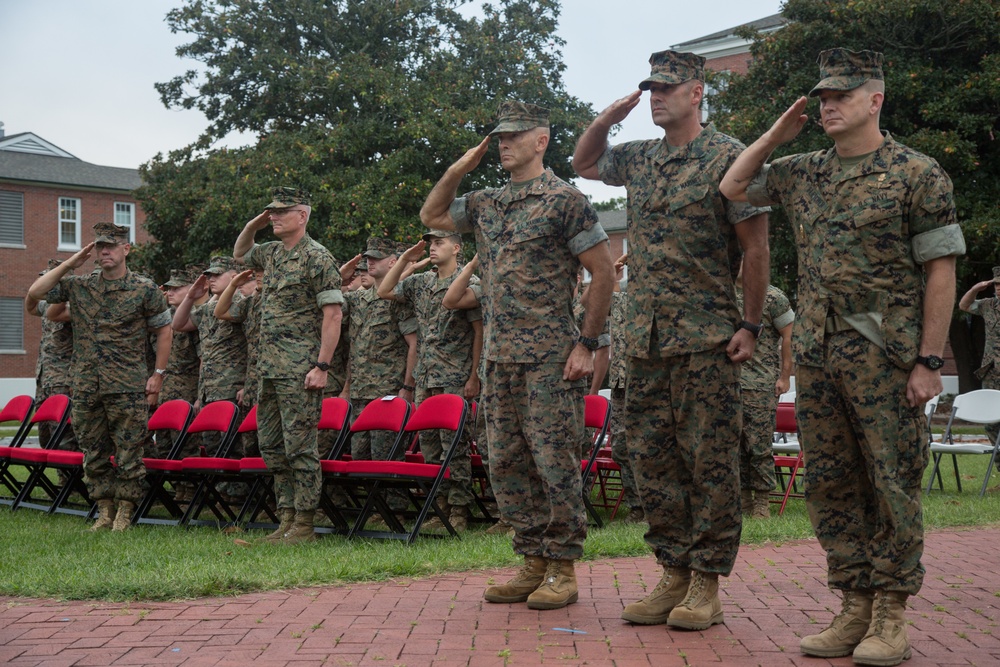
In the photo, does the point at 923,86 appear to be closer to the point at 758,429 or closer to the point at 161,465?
the point at 758,429

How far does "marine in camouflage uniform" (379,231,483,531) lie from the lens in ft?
27.5

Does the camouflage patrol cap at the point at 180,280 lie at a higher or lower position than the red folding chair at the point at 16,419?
higher

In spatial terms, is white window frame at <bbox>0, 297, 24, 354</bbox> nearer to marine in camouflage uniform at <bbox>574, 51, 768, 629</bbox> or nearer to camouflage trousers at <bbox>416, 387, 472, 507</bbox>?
camouflage trousers at <bbox>416, 387, 472, 507</bbox>

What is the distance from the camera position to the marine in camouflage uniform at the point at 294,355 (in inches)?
299

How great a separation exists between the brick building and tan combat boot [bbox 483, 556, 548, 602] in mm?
34358

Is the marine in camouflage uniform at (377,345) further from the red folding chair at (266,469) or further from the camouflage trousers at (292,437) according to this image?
the camouflage trousers at (292,437)

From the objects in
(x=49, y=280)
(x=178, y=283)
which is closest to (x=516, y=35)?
(x=178, y=283)

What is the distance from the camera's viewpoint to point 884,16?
22.3m

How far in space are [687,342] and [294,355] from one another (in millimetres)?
3717

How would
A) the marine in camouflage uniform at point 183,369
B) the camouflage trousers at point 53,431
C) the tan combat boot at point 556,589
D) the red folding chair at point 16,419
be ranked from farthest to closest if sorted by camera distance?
the marine in camouflage uniform at point 183,369
the camouflage trousers at point 53,431
the red folding chair at point 16,419
the tan combat boot at point 556,589

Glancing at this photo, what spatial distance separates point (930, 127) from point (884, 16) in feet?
8.28

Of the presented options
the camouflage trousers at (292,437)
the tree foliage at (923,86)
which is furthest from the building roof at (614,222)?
the camouflage trousers at (292,437)

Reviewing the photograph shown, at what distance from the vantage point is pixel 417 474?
23.8ft

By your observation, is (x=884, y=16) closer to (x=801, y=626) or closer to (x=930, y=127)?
(x=930, y=127)
